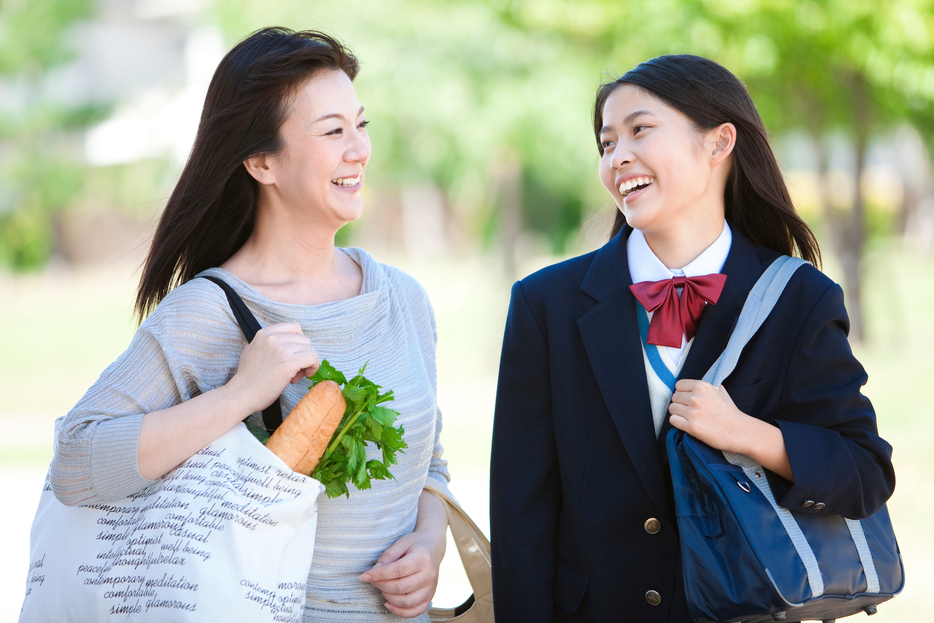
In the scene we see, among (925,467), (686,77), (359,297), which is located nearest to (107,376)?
(359,297)

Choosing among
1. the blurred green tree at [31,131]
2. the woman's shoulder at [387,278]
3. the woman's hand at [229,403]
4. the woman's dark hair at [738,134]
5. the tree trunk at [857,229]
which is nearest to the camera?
the woman's hand at [229,403]

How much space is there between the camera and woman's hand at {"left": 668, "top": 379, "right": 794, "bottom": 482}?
2.15 meters

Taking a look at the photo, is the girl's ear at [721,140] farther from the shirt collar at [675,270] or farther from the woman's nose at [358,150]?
the woman's nose at [358,150]

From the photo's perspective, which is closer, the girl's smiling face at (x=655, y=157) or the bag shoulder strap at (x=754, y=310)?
the bag shoulder strap at (x=754, y=310)

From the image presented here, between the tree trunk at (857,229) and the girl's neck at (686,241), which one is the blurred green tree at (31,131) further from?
the girl's neck at (686,241)

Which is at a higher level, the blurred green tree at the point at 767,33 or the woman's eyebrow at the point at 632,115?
the blurred green tree at the point at 767,33

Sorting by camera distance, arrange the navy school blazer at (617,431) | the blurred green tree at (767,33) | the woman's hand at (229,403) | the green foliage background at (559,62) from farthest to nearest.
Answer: the green foliage background at (559,62) < the blurred green tree at (767,33) < the navy school blazer at (617,431) < the woman's hand at (229,403)

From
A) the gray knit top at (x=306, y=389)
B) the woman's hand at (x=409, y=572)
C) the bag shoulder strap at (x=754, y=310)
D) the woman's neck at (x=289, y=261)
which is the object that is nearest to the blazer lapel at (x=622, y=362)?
the bag shoulder strap at (x=754, y=310)

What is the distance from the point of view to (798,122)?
42.4 ft

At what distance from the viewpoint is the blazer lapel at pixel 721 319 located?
95.7 inches

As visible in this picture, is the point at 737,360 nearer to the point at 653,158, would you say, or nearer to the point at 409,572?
the point at 653,158

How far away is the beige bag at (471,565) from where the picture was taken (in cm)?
274

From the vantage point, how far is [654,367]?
2496mm

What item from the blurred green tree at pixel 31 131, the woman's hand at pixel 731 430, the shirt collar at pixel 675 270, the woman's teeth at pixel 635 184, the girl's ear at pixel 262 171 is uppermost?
the blurred green tree at pixel 31 131
